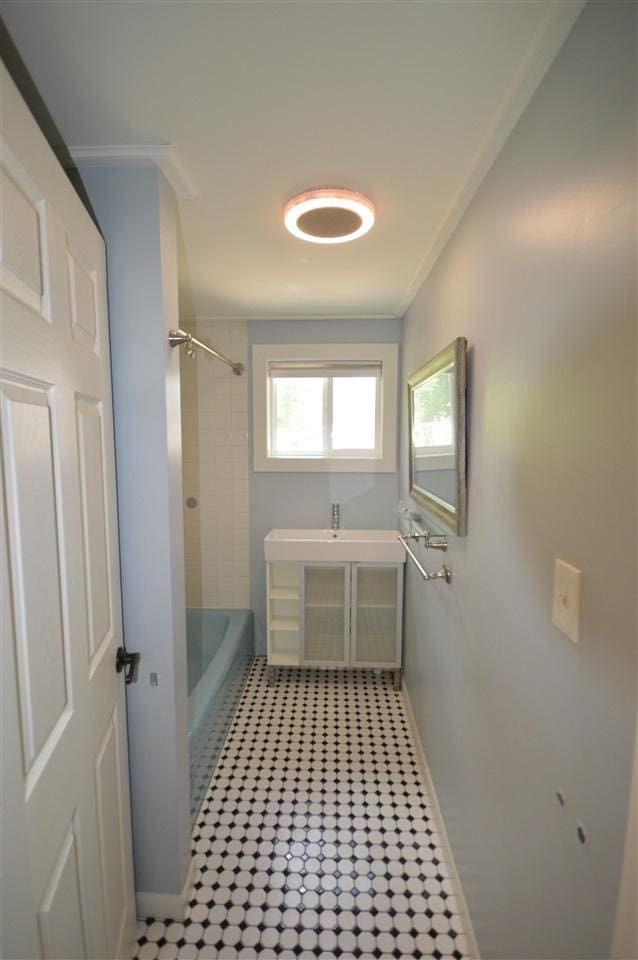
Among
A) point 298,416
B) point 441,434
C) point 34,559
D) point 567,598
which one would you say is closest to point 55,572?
point 34,559

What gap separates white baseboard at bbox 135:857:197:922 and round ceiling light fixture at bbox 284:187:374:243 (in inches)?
86.7

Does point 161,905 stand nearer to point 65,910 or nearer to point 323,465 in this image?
point 65,910

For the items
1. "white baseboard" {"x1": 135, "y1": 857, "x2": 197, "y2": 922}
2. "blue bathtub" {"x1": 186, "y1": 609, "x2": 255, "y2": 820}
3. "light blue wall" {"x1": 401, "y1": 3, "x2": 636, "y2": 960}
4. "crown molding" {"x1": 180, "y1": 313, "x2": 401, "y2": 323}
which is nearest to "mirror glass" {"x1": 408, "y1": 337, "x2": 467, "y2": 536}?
"light blue wall" {"x1": 401, "y1": 3, "x2": 636, "y2": 960}

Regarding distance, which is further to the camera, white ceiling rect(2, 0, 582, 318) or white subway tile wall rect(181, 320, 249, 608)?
white subway tile wall rect(181, 320, 249, 608)

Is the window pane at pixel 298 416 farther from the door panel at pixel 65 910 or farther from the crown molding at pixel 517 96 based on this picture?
the door panel at pixel 65 910

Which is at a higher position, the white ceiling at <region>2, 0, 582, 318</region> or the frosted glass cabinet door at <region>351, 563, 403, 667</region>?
the white ceiling at <region>2, 0, 582, 318</region>

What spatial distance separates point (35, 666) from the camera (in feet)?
2.23

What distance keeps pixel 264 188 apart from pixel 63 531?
1123mm

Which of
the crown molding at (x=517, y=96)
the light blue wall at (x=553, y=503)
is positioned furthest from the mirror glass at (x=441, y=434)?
the crown molding at (x=517, y=96)

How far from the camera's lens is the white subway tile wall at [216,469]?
2.62 metres

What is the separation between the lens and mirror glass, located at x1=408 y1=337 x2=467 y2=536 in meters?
1.22

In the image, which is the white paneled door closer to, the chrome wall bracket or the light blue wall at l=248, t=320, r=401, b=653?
the chrome wall bracket

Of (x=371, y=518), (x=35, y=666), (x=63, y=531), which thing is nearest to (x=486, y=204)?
(x=63, y=531)

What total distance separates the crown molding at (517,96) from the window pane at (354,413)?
4.17 ft
